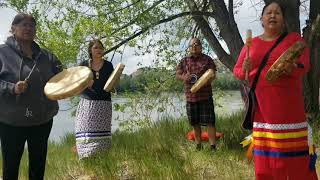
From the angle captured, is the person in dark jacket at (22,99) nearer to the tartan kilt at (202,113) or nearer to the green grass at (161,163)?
the green grass at (161,163)

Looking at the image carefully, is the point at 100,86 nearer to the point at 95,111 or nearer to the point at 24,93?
the point at 95,111

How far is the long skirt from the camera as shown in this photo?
5.17m

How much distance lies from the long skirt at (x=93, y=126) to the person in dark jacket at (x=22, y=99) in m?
1.28

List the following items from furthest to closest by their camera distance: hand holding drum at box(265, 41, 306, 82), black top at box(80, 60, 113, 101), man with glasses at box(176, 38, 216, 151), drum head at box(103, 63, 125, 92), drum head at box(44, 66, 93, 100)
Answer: man with glasses at box(176, 38, 216, 151) → black top at box(80, 60, 113, 101) → drum head at box(103, 63, 125, 92) → drum head at box(44, 66, 93, 100) → hand holding drum at box(265, 41, 306, 82)

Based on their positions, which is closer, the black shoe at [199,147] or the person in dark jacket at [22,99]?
the person in dark jacket at [22,99]

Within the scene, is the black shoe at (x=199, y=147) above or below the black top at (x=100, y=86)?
below

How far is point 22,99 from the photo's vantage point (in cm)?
366

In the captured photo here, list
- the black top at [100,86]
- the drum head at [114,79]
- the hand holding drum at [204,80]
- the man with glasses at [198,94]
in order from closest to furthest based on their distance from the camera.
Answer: the drum head at [114,79] < the black top at [100,86] < the hand holding drum at [204,80] < the man with glasses at [198,94]

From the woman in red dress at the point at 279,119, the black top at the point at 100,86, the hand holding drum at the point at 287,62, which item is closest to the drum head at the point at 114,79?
the black top at the point at 100,86

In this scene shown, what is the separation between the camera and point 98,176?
4691 mm

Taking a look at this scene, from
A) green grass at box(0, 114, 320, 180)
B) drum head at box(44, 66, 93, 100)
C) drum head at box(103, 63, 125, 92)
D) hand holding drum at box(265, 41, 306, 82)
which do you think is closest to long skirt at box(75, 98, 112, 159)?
green grass at box(0, 114, 320, 180)

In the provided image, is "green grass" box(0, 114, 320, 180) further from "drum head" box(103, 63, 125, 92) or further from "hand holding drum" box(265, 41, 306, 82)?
"hand holding drum" box(265, 41, 306, 82)

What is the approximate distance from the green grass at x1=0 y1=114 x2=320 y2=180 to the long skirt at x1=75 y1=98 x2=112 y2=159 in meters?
0.13

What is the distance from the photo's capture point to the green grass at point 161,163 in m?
4.38
